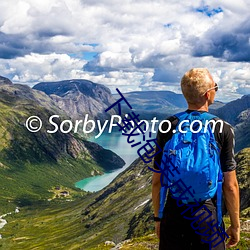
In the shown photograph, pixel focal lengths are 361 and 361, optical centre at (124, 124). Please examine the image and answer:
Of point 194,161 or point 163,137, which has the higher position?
point 163,137

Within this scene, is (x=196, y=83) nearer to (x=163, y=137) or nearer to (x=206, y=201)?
(x=163, y=137)

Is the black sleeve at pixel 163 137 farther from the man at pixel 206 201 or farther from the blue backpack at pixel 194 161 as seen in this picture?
the blue backpack at pixel 194 161

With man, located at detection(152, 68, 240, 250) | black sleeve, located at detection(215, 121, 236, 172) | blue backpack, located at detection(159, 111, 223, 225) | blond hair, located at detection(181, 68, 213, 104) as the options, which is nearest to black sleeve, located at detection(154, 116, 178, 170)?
man, located at detection(152, 68, 240, 250)

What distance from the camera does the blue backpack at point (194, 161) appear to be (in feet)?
31.4

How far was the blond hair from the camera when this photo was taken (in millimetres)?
10297

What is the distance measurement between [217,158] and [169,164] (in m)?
1.30

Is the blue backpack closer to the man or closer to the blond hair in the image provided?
the man

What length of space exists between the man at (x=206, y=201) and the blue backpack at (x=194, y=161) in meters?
0.33

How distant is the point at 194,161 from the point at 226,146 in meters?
1.30

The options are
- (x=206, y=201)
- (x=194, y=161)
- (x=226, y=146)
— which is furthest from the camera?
(x=226, y=146)

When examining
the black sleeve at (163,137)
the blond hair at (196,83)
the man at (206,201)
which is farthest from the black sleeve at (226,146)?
the black sleeve at (163,137)

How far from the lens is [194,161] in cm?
956

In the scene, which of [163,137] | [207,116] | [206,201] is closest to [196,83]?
[207,116]

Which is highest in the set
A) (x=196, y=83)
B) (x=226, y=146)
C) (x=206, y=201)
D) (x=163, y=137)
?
(x=196, y=83)
